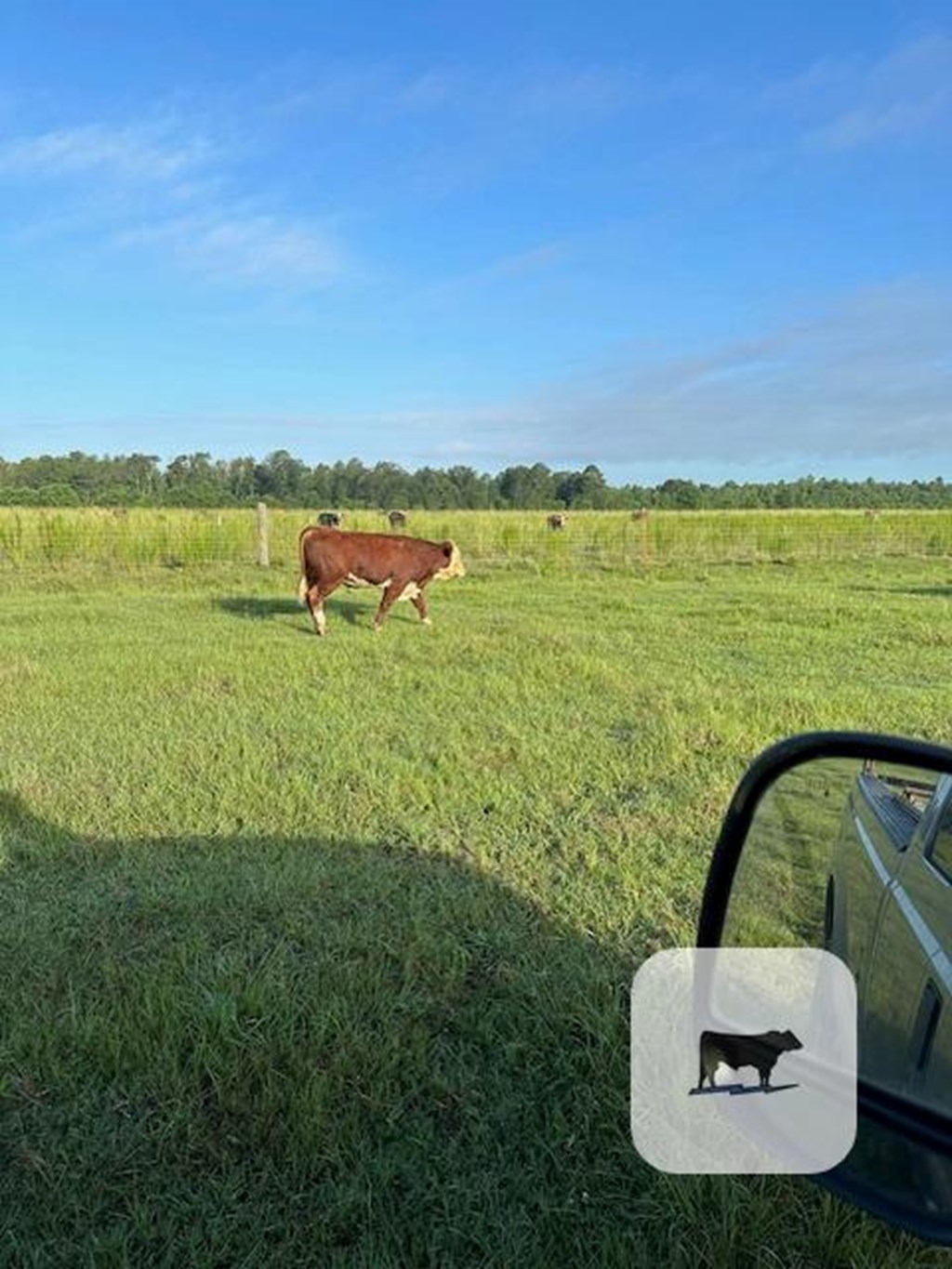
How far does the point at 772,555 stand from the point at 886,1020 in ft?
74.9

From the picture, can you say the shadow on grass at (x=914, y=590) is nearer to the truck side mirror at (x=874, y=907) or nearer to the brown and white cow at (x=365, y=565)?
the brown and white cow at (x=365, y=565)

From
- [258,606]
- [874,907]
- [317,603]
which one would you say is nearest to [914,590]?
[317,603]

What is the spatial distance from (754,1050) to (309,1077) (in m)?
1.32

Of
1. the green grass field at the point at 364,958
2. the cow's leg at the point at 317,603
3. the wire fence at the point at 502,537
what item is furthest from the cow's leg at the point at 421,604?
the wire fence at the point at 502,537

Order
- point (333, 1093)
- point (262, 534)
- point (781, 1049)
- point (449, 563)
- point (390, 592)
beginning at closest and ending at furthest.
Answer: point (781, 1049)
point (333, 1093)
point (390, 592)
point (449, 563)
point (262, 534)

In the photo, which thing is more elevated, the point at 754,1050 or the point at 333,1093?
the point at 754,1050

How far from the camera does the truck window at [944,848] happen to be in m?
1.06

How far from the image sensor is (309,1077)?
2.17 metres

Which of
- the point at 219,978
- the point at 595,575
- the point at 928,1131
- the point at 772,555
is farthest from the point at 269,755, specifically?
the point at 772,555

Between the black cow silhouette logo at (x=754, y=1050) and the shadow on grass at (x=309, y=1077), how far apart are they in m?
0.70

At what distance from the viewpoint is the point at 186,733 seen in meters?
5.42

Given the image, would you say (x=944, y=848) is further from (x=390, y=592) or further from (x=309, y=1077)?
(x=390, y=592)

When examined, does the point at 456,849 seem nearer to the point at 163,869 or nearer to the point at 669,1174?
the point at 163,869

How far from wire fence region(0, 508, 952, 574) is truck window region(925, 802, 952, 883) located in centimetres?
1693
